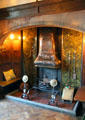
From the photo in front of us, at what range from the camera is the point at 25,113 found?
363 cm

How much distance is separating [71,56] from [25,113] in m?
2.48

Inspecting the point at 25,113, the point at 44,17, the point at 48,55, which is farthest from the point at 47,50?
the point at 25,113

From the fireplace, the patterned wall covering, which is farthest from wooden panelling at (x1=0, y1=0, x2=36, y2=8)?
the patterned wall covering

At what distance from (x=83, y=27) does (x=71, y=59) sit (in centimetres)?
182

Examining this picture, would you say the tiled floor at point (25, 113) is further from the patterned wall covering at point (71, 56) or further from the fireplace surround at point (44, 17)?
the fireplace surround at point (44, 17)

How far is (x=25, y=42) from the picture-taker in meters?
5.50

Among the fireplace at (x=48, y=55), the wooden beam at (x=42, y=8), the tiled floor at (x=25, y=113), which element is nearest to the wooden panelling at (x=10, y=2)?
the wooden beam at (x=42, y=8)

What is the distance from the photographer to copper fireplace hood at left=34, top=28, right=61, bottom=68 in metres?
4.69

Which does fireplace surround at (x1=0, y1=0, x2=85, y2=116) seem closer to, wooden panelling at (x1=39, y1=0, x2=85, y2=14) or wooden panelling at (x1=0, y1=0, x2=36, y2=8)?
wooden panelling at (x1=39, y1=0, x2=85, y2=14)

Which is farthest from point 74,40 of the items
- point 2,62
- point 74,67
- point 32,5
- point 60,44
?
point 2,62

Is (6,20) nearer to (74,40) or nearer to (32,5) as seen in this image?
(32,5)

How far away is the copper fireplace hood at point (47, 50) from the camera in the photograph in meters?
4.69

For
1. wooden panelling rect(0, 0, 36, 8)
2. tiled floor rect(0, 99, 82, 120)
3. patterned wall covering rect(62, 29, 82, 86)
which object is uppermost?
wooden panelling rect(0, 0, 36, 8)

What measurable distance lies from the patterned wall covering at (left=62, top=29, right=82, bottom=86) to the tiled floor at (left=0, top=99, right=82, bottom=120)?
1463 millimetres
